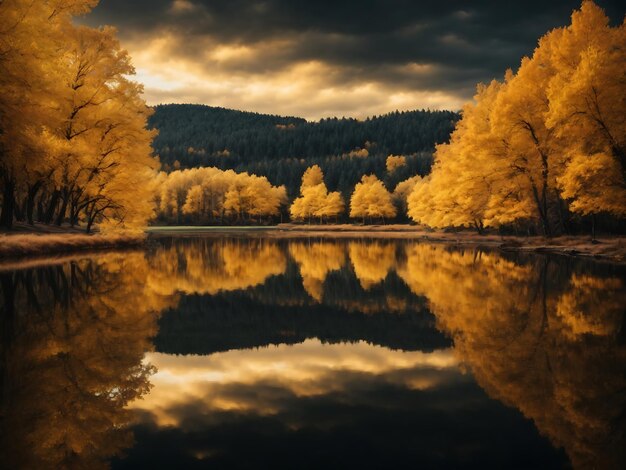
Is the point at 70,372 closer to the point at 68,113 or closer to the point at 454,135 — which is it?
the point at 68,113

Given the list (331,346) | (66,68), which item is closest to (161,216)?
(66,68)

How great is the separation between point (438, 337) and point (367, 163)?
158071 mm

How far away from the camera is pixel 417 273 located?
19797mm

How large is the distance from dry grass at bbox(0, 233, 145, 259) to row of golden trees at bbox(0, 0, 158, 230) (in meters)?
2.41

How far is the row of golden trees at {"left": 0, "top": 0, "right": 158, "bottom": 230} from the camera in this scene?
747 inches

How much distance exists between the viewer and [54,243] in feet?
89.1

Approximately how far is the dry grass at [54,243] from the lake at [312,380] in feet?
36.7

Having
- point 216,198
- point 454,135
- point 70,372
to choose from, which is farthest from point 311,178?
point 70,372

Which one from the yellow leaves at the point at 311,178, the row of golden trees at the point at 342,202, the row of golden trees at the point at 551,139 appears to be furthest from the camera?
the yellow leaves at the point at 311,178

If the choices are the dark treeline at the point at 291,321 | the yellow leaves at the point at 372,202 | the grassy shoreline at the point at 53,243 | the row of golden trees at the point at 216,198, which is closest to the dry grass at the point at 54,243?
the grassy shoreline at the point at 53,243

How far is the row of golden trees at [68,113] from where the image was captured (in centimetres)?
1898

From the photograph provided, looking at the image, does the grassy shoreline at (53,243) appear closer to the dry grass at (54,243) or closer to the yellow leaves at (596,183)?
the dry grass at (54,243)

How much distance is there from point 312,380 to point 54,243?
24734mm

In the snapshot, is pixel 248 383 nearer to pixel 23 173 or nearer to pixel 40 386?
pixel 40 386
